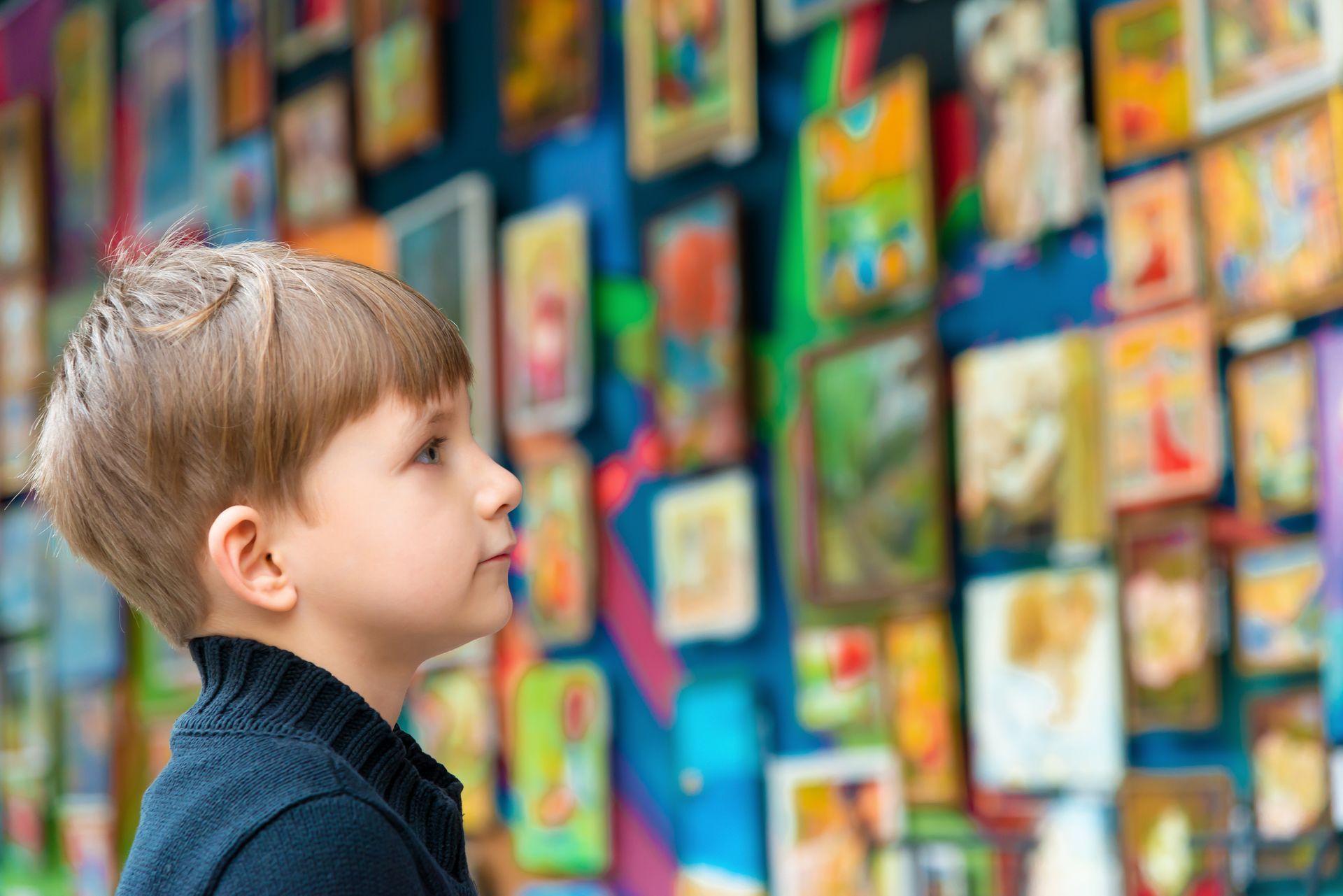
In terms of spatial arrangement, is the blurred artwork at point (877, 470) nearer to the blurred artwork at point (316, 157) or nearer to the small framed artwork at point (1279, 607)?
the small framed artwork at point (1279, 607)

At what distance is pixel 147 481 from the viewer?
1.32m

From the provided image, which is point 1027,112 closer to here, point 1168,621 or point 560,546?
point 1168,621

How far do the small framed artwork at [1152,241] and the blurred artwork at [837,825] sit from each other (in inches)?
34.7

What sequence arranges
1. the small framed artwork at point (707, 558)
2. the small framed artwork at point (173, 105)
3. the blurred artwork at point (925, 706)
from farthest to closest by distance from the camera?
the small framed artwork at point (173, 105), the small framed artwork at point (707, 558), the blurred artwork at point (925, 706)

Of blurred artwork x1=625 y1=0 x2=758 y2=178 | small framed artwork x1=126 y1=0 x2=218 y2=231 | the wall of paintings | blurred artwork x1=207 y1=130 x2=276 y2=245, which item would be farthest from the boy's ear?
small framed artwork x1=126 y1=0 x2=218 y2=231

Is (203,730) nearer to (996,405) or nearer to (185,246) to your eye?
(185,246)

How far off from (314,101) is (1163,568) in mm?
2769

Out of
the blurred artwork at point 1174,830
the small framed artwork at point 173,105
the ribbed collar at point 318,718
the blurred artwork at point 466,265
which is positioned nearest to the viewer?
the ribbed collar at point 318,718

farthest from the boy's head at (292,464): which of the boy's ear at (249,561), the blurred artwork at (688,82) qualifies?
the blurred artwork at (688,82)

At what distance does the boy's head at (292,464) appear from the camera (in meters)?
1.30

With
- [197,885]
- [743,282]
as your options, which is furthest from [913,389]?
[197,885]

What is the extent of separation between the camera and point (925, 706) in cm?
279

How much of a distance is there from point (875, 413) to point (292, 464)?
1.71 metres

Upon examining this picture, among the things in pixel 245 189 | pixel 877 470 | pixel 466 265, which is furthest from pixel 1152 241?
pixel 245 189
